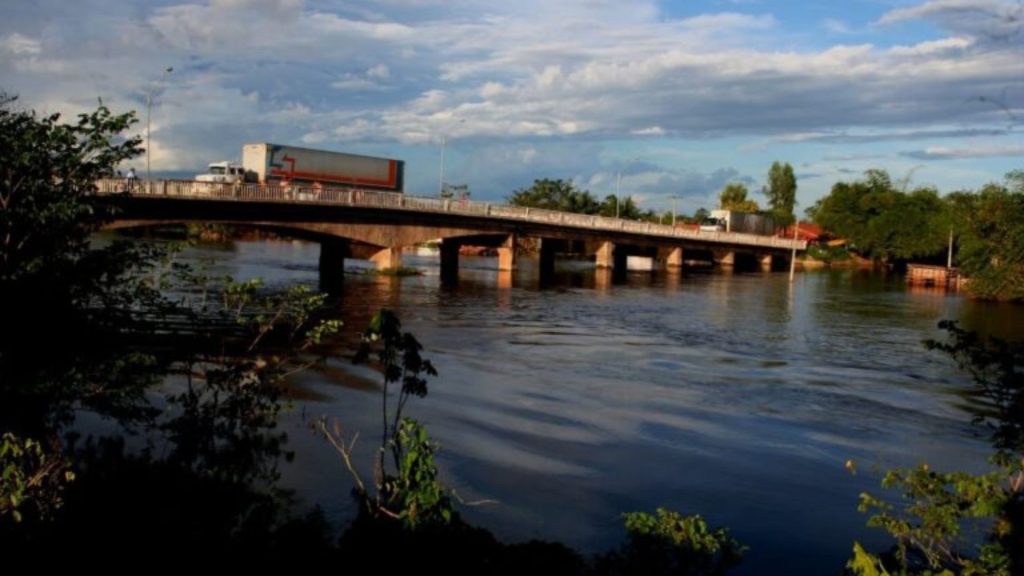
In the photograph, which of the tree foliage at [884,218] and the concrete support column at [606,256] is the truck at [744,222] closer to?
the tree foliage at [884,218]

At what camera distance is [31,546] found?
36.9ft

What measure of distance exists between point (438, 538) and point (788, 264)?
11762 cm

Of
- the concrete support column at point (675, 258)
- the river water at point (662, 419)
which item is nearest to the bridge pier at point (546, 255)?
the concrete support column at point (675, 258)

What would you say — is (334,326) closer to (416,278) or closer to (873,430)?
(873,430)

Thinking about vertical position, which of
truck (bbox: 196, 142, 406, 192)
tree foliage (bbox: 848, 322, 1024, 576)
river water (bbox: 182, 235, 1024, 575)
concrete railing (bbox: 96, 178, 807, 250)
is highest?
truck (bbox: 196, 142, 406, 192)

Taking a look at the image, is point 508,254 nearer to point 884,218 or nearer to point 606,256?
point 606,256

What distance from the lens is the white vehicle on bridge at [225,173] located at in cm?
A: 6702

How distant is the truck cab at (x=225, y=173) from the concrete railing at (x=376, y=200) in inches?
332

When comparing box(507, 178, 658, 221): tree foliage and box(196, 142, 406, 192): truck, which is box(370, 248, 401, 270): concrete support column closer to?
box(196, 142, 406, 192): truck

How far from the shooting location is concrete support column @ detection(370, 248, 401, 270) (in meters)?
69.8

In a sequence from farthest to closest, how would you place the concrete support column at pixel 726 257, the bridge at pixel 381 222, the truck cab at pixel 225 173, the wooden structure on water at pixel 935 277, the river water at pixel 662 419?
the concrete support column at pixel 726 257 < the wooden structure on water at pixel 935 277 < the truck cab at pixel 225 173 < the bridge at pixel 381 222 < the river water at pixel 662 419

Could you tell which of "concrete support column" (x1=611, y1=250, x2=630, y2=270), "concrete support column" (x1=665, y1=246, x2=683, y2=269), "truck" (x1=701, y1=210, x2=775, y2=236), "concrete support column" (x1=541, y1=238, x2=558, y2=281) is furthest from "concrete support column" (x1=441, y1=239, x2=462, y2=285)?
"truck" (x1=701, y1=210, x2=775, y2=236)

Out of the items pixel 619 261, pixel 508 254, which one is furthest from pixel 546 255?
pixel 619 261

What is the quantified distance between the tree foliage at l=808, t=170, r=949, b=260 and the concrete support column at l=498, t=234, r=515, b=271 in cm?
6700
